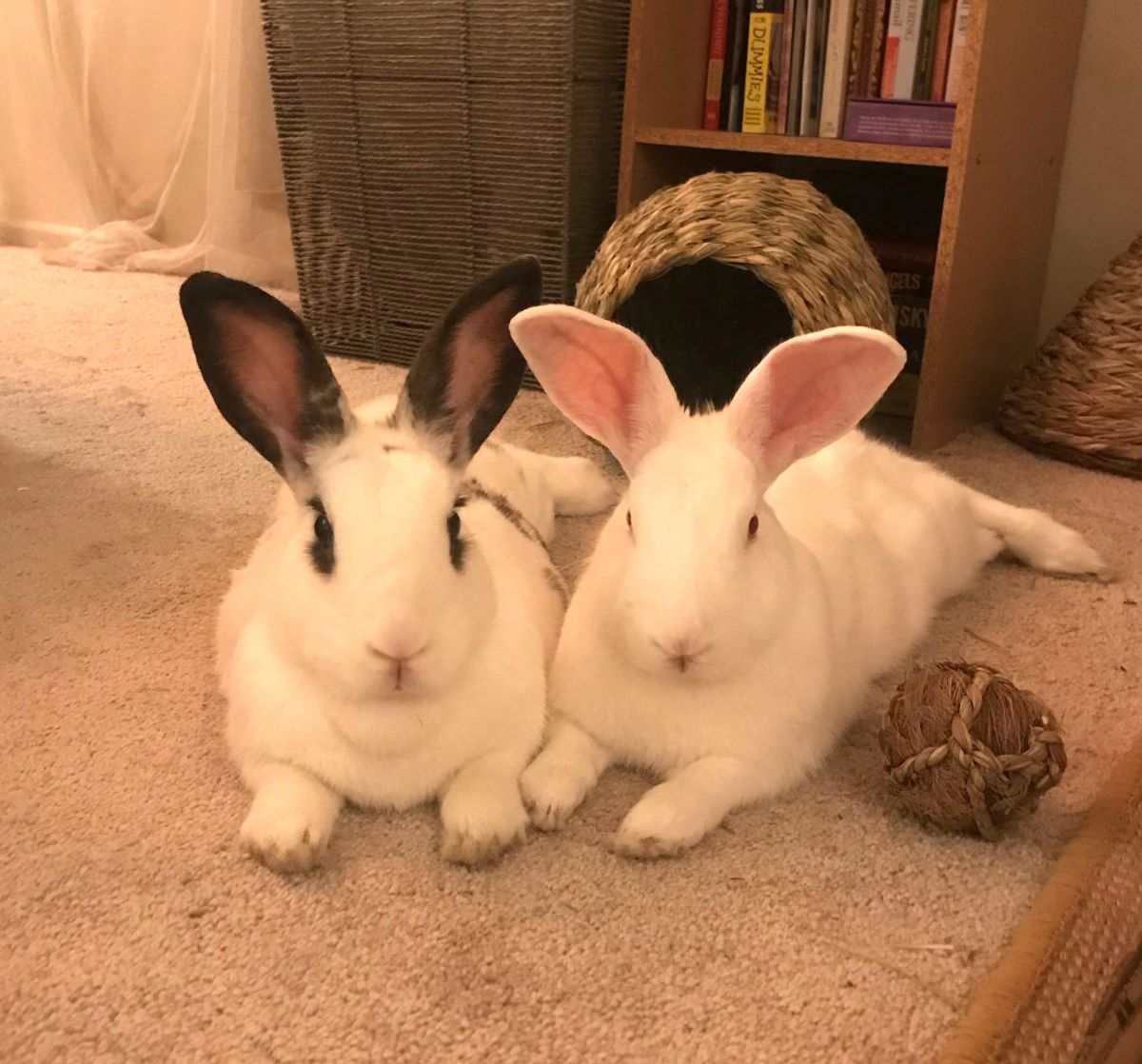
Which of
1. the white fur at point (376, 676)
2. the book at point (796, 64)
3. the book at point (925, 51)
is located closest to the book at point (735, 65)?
the book at point (796, 64)

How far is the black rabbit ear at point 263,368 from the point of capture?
3.38 feet

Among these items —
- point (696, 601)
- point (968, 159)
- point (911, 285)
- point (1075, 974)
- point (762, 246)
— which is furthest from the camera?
point (911, 285)

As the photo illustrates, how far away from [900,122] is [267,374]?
1.59 metres

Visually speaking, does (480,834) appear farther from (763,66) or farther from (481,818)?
(763,66)

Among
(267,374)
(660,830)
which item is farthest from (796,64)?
(660,830)

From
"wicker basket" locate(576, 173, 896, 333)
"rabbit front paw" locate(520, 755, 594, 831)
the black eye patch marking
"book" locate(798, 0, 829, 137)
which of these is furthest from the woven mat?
"book" locate(798, 0, 829, 137)

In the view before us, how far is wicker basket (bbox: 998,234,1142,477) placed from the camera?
2111 millimetres

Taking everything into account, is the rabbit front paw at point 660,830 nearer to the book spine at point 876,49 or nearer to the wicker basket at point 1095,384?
the wicker basket at point 1095,384

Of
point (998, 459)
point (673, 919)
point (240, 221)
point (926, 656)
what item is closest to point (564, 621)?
point (673, 919)

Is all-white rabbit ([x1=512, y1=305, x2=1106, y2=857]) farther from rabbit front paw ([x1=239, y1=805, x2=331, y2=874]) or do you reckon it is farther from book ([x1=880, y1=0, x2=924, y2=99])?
book ([x1=880, y1=0, x2=924, y2=99])

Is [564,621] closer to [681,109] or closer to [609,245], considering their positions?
[609,245]

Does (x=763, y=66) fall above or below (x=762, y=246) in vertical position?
above

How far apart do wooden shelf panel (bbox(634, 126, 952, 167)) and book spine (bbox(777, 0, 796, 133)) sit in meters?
0.19

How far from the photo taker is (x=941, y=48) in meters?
2.26
